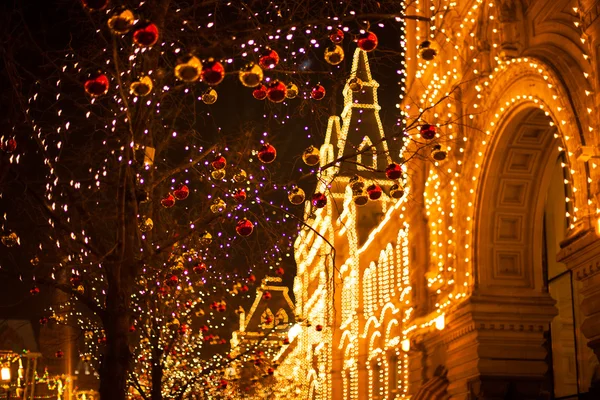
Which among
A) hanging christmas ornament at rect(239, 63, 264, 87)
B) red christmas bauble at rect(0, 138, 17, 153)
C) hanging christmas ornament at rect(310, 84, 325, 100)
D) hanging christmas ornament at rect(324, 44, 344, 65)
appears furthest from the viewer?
hanging christmas ornament at rect(310, 84, 325, 100)

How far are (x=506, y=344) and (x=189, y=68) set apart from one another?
41.9 ft

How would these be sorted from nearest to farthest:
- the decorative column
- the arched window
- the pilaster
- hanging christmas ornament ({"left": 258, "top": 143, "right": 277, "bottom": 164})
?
1. hanging christmas ornament ({"left": 258, "top": 143, "right": 277, "bottom": 164})
2. the decorative column
3. the pilaster
4. the arched window

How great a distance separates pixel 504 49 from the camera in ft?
56.4

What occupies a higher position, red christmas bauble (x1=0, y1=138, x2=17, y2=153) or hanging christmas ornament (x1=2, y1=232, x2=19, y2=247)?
red christmas bauble (x1=0, y1=138, x2=17, y2=153)

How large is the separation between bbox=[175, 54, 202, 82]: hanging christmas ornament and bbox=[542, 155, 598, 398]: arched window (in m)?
12.9

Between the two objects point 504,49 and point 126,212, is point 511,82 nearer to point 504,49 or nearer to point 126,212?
point 504,49

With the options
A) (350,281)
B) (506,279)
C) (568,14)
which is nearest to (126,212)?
(568,14)

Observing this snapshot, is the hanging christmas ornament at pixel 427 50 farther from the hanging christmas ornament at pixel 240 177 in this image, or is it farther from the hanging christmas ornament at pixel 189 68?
the hanging christmas ornament at pixel 189 68

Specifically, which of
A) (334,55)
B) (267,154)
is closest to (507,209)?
(334,55)

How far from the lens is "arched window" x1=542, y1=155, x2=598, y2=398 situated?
18.7 meters

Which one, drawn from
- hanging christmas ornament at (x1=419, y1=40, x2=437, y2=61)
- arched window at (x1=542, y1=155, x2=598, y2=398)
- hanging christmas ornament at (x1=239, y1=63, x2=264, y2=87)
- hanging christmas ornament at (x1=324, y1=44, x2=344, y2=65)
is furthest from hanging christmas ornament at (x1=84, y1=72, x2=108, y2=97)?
arched window at (x1=542, y1=155, x2=598, y2=398)

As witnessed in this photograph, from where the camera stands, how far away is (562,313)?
20156 mm

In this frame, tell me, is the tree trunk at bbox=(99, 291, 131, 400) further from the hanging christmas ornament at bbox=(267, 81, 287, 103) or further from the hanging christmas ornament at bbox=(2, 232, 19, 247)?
the hanging christmas ornament at bbox=(267, 81, 287, 103)

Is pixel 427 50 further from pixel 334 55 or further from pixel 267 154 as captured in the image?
pixel 267 154
